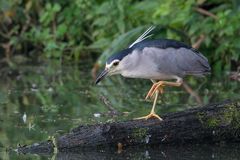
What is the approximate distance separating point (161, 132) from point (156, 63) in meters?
0.71

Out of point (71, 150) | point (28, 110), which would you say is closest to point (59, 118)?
point (28, 110)

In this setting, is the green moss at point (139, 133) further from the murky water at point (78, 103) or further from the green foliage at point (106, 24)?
the green foliage at point (106, 24)

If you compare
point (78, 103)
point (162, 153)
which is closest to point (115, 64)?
point (162, 153)

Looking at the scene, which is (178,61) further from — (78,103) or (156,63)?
(78,103)

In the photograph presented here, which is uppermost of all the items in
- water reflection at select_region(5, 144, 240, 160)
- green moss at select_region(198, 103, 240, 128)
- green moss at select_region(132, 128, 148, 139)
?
green moss at select_region(198, 103, 240, 128)

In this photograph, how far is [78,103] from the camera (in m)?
10.3

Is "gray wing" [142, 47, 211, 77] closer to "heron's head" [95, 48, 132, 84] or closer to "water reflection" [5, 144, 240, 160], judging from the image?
"heron's head" [95, 48, 132, 84]

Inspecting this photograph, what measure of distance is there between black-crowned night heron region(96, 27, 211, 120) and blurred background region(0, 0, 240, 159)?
716 mm

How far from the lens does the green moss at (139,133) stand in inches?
301

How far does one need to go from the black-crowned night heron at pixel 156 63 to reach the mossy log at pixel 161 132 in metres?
0.17

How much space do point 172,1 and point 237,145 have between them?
4.73 metres

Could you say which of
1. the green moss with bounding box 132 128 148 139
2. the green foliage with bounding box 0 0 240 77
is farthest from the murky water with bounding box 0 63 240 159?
the green foliage with bounding box 0 0 240 77

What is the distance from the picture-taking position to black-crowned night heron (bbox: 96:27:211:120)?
789 cm

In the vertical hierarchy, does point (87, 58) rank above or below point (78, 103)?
above
